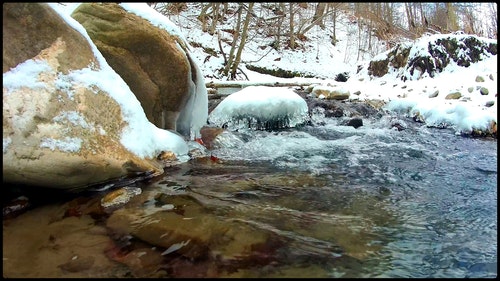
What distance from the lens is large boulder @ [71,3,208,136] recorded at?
4.19 m

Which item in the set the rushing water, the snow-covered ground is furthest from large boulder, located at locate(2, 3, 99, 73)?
the snow-covered ground

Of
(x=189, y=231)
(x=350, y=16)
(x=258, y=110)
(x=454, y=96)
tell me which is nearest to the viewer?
(x=189, y=231)

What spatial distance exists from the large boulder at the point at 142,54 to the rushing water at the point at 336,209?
0.92m

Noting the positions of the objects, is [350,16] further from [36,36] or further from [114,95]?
[36,36]

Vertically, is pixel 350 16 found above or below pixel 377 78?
above

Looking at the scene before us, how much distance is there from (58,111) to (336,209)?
7.06ft

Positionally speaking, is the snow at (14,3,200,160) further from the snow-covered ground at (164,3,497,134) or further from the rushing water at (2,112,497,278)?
the snow-covered ground at (164,3,497,134)

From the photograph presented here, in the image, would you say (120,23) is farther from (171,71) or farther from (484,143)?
(484,143)

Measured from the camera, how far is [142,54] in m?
4.27

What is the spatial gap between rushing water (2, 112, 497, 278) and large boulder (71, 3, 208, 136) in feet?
3.02

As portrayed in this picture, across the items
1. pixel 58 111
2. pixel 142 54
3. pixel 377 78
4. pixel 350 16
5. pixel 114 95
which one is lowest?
pixel 58 111

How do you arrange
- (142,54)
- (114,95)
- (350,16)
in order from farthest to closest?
(350,16)
(142,54)
(114,95)

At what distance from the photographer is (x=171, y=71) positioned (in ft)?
14.3

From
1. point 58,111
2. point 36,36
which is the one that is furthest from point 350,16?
point 58,111
